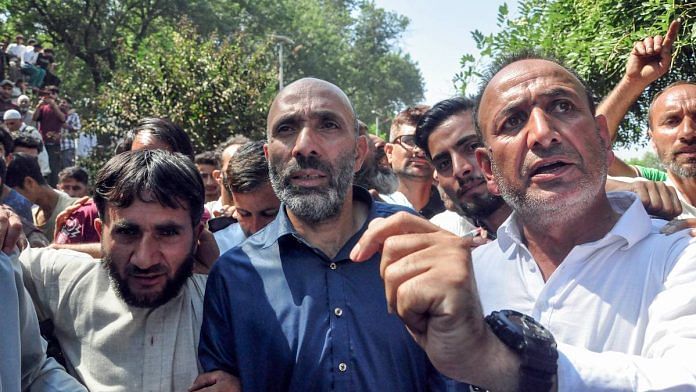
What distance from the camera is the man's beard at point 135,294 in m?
2.38

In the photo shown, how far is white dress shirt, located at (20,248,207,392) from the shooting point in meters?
2.29

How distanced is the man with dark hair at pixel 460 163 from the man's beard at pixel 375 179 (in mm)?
1254

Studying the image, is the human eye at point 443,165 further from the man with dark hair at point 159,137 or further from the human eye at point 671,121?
the man with dark hair at point 159,137

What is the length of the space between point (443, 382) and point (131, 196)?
4.00 ft

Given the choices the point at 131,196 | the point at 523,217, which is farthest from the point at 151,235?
the point at 523,217

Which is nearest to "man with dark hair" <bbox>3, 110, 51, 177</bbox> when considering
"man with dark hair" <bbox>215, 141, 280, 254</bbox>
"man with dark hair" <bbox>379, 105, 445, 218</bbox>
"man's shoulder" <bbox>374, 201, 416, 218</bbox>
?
"man with dark hair" <bbox>379, 105, 445, 218</bbox>

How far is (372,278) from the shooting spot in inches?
89.4

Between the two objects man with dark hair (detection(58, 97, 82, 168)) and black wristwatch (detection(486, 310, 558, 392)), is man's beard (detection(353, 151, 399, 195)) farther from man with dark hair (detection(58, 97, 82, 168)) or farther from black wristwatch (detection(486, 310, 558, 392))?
man with dark hair (detection(58, 97, 82, 168))

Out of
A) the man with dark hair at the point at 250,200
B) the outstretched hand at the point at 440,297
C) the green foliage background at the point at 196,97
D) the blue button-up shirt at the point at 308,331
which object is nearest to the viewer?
the outstretched hand at the point at 440,297

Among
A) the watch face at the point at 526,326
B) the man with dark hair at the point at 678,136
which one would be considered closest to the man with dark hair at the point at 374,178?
the man with dark hair at the point at 678,136

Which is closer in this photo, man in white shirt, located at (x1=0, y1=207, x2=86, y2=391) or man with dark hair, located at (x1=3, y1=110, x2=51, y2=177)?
man in white shirt, located at (x1=0, y1=207, x2=86, y2=391)

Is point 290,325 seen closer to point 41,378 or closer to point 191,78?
point 41,378

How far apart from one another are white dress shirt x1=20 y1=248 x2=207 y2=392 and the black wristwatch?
4.18ft

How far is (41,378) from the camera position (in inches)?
85.9
